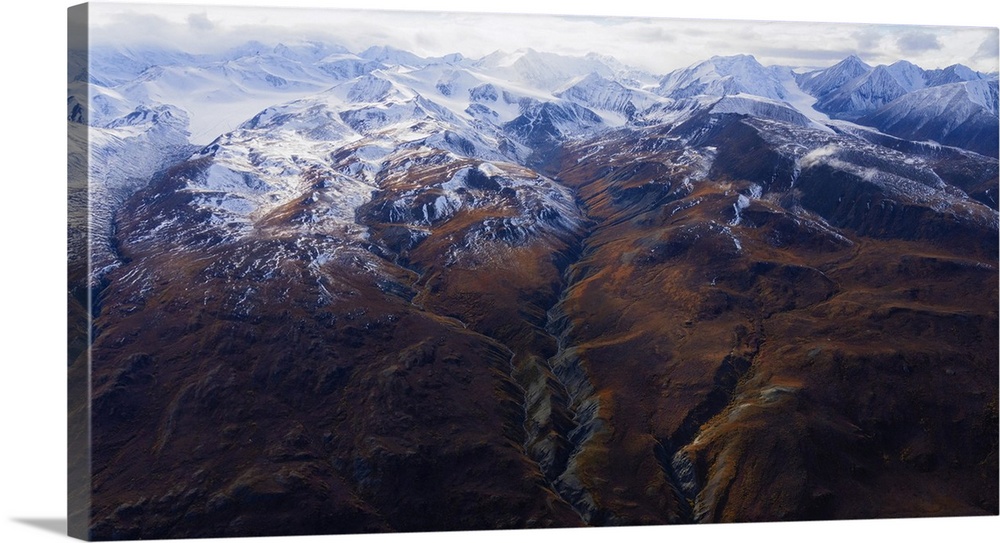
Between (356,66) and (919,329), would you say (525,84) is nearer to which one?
(356,66)

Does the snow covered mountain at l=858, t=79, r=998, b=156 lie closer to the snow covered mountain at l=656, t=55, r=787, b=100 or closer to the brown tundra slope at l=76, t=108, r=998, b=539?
the brown tundra slope at l=76, t=108, r=998, b=539

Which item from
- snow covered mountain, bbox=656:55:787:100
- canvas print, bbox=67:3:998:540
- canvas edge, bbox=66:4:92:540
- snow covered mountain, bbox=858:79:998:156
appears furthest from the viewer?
snow covered mountain, bbox=858:79:998:156

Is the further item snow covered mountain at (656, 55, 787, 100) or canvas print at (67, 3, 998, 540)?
snow covered mountain at (656, 55, 787, 100)

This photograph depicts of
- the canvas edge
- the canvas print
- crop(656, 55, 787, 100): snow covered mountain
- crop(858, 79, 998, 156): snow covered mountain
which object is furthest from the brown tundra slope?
crop(656, 55, 787, 100): snow covered mountain

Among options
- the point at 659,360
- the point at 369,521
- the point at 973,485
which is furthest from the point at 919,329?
the point at 369,521

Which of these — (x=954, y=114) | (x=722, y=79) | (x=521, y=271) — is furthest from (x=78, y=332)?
(x=954, y=114)
